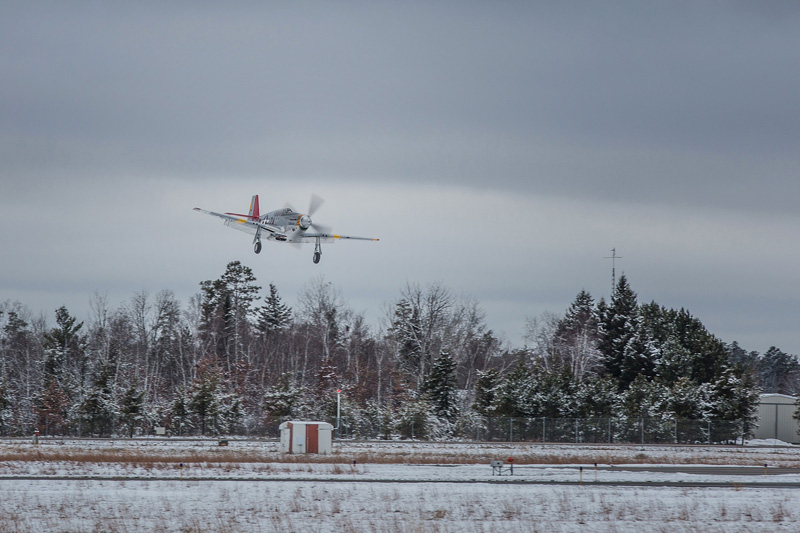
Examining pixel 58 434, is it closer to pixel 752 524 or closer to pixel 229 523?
pixel 229 523

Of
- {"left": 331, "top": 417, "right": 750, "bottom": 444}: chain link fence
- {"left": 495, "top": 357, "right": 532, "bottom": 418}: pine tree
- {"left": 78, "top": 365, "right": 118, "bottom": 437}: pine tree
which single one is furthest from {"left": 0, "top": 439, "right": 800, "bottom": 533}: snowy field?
{"left": 495, "top": 357, "right": 532, "bottom": 418}: pine tree

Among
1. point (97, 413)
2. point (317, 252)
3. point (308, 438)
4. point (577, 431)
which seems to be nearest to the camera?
point (308, 438)

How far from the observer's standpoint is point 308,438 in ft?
174

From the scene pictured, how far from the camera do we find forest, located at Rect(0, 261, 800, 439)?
248 feet

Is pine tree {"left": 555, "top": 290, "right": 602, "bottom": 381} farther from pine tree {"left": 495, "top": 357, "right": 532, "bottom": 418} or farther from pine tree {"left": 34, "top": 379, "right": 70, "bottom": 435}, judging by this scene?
pine tree {"left": 34, "top": 379, "right": 70, "bottom": 435}

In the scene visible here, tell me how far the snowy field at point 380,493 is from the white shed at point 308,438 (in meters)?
1.08

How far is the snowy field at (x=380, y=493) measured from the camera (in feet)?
85.7

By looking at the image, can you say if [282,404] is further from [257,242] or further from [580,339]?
[580,339]

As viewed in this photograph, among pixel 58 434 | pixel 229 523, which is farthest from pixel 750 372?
pixel 229 523

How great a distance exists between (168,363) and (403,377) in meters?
38.2

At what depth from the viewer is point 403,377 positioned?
95562 mm

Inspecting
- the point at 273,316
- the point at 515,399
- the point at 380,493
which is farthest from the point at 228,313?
the point at 380,493

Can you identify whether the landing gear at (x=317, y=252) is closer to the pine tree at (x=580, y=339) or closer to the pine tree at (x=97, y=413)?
the pine tree at (x=97, y=413)

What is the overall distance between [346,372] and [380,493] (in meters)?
66.0
